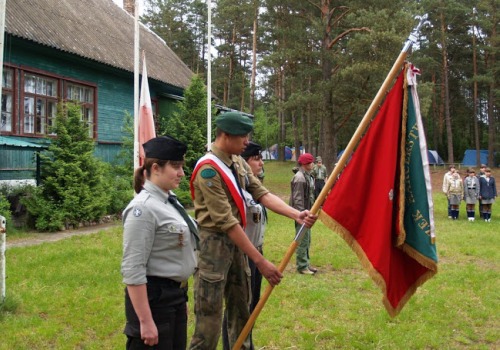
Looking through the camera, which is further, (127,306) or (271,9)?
(271,9)

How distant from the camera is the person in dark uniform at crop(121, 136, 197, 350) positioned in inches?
108

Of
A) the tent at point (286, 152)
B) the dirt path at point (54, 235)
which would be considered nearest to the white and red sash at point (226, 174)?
the dirt path at point (54, 235)

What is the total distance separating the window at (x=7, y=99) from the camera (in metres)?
13.5

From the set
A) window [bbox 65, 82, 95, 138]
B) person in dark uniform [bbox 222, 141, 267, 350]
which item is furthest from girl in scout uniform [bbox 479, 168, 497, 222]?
person in dark uniform [bbox 222, 141, 267, 350]

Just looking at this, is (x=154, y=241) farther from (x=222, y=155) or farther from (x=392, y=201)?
(x=392, y=201)

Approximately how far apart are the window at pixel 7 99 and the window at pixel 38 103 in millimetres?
454

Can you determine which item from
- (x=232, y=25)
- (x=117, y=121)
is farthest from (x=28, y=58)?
(x=232, y=25)

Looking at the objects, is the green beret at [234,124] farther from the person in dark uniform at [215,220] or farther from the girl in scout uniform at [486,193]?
the girl in scout uniform at [486,193]

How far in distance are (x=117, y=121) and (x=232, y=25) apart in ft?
87.0

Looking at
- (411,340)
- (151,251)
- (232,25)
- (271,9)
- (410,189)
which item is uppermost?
(232,25)

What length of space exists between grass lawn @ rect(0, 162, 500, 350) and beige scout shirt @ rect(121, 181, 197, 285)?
8.24ft

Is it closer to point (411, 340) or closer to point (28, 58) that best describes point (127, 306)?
point (411, 340)

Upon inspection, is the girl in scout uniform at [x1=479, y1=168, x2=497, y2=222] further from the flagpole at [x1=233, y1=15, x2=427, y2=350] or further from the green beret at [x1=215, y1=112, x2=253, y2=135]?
the green beret at [x1=215, y1=112, x2=253, y2=135]

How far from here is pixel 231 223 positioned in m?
3.30
